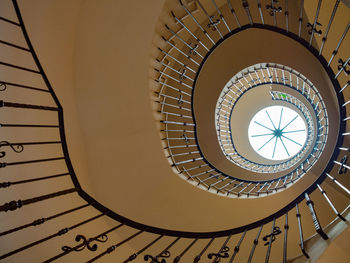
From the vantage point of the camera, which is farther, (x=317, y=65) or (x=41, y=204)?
(x=317, y=65)

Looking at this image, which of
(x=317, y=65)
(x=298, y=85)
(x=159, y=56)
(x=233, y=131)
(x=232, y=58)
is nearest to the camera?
(x=159, y=56)

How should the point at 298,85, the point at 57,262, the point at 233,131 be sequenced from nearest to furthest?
the point at 57,262
the point at 298,85
the point at 233,131

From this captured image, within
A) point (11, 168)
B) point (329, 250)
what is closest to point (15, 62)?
point (11, 168)

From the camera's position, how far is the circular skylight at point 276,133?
37.3ft

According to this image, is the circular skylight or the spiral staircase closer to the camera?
the spiral staircase

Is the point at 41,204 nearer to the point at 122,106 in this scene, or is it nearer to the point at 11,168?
the point at 11,168

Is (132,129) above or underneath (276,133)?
above

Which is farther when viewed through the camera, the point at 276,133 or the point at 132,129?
the point at 276,133

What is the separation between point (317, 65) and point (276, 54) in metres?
0.80

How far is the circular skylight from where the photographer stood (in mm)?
11367

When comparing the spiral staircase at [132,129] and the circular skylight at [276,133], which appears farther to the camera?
the circular skylight at [276,133]

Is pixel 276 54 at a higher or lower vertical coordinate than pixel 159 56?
lower

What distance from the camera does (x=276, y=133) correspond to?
463 inches

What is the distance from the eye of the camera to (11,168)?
309 cm
